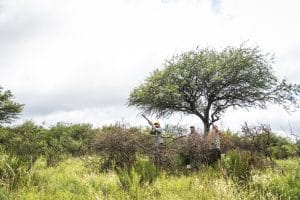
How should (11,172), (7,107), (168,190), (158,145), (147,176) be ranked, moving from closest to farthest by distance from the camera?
(11,172) < (168,190) < (147,176) < (158,145) < (7,107)

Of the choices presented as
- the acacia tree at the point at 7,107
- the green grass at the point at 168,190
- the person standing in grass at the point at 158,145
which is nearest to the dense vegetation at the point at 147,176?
the green grass at the point at 168,190

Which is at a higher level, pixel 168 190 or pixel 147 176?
pixel 147 176

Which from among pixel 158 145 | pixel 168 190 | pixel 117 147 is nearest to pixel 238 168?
pixel 168 190

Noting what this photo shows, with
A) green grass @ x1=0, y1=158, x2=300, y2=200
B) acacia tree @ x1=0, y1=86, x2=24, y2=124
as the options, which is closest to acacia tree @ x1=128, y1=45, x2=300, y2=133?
acacia tree @ x1=0, y1=86, x2=24, y2=124

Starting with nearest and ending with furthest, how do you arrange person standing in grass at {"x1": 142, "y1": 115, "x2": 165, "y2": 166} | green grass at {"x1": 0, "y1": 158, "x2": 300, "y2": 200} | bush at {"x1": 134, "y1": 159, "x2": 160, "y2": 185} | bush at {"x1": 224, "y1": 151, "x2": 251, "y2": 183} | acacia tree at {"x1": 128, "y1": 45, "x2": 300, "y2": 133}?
green grass at {"x1": 0, "y1": 158, "x2": 300, "y2": 200} → bush at {"x1": 224, "y1": 151, "x2": 251, "y2": 183} → bush at {"x1": 134, "y1": 159, "x2": 160, "y2": 185} → person standing in grass at {"x1": 142, "y1": 115, "x2": 165, "y2": 166} → acacia tree at {"x1": 128, "y1": 45, "x2": 300, "y2": 133}

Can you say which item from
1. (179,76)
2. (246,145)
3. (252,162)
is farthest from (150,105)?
(252,162)

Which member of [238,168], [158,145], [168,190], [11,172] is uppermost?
[158,145]

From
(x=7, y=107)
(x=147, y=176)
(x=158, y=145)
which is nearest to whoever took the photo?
(x=147, y=176)

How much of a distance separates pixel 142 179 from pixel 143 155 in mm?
5479

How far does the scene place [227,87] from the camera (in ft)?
115

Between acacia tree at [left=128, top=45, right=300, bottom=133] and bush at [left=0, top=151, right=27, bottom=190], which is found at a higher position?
acacia tree at [left=128, top=45, right=300, bottom=133]

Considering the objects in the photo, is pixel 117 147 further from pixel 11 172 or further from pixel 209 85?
pixel 209 85

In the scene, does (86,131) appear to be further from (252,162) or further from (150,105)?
(252,162)

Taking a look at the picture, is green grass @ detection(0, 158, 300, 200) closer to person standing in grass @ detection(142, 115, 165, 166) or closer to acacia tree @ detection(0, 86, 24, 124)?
person standing in grass @ detection(142, 115, 165, 166)
